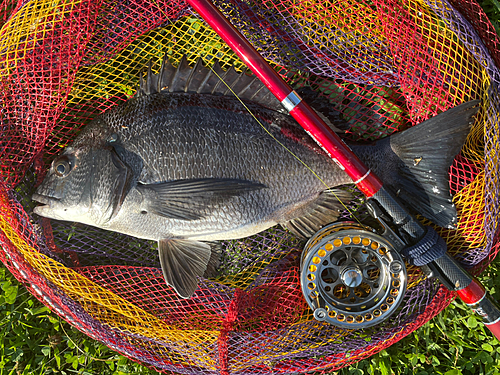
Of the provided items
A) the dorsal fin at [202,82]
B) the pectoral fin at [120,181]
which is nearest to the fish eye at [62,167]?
the pectoral fin at [120,181]

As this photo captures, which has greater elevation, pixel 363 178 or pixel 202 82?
pixel 202 82

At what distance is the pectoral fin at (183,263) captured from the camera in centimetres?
247

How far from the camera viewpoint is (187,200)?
2.37 meters

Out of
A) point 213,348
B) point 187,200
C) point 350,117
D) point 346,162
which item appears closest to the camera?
point 346,162

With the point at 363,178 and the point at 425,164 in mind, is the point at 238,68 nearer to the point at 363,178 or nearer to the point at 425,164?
the point at 363,178

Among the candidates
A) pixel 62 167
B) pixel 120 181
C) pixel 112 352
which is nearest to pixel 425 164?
pixel 120 181

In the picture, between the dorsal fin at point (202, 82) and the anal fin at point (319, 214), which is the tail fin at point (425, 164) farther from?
the dorsal fin at point (202, 82)

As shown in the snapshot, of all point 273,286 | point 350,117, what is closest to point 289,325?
point 273,286

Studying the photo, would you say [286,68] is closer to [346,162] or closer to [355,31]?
[355,31]

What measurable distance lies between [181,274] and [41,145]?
1290 millimetres

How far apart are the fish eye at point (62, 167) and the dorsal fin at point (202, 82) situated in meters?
0.64

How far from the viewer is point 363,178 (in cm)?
222

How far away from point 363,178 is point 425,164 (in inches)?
20.2

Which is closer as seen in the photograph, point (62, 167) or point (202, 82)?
point (62, 167)
